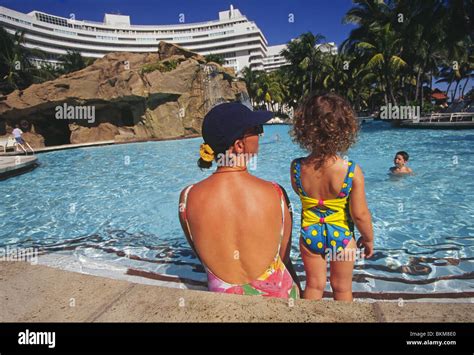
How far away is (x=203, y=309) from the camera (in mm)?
1752

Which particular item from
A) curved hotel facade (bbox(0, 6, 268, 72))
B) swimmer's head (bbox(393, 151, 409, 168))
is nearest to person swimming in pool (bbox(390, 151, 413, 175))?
swimmer's head (bbox(393, 151, 409, 168))

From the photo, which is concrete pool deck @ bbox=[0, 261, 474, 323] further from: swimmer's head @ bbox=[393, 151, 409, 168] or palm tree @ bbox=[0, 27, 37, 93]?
palm tree @ bbox=[0, 27, 37, 93]

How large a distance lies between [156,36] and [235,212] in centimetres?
11292

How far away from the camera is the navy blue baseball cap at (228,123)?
1747mm

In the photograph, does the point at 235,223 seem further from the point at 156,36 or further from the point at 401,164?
the point at 156,36

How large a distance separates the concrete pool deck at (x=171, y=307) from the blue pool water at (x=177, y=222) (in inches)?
40.6

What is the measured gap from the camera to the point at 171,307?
1805 millimetres

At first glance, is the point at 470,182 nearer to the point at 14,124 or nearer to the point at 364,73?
the point at 364,73

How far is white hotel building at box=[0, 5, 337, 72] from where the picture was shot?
8594cm

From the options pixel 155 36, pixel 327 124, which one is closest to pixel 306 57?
pixel 327 124

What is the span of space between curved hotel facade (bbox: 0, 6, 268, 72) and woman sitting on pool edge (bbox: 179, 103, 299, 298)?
97429 millimetres

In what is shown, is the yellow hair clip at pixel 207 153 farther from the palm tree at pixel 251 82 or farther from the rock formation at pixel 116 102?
the palm tree at pixel 251 82
